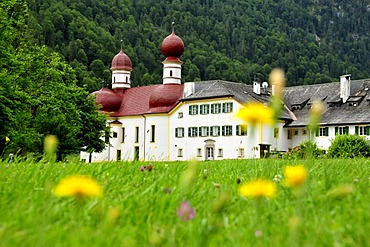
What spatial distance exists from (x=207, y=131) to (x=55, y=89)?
24829mm

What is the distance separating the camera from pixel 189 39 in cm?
15125

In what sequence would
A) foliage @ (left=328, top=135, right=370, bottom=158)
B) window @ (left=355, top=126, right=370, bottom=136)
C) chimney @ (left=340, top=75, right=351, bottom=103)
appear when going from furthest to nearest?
chimney @ (left=340, top=75, right=351, bottom=103)
window @ (left=355, top=126, right=370, bottom=136)
foliage @ (left=328, top=135, right=370, bottom=158)

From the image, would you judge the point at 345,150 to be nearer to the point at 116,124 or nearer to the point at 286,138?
the point at 286,138

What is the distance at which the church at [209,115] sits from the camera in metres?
58.4

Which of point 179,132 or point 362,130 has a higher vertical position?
point 179,132

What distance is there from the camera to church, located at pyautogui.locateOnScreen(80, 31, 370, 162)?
192ft

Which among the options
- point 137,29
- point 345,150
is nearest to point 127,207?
point 345,150

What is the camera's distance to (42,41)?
116250 mm

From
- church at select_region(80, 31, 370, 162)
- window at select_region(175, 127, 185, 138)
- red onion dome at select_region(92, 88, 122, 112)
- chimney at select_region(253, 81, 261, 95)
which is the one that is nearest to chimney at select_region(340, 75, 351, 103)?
church at select_region(80, 31, 370, 162)

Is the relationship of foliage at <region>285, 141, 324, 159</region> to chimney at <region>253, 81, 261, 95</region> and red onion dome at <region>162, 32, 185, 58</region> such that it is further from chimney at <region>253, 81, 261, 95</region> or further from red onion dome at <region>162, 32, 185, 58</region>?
red onion dome at <region>162, 32, 185, 58</region>

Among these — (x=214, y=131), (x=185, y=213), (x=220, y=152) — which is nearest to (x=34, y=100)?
(x=214, y=131)

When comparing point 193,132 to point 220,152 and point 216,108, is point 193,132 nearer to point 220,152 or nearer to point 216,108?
point 216,108

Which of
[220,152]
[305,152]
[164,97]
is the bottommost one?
[305,152]

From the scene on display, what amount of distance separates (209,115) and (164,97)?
294 inches
